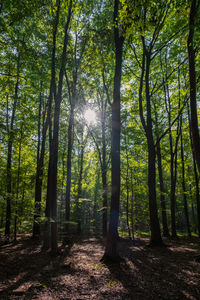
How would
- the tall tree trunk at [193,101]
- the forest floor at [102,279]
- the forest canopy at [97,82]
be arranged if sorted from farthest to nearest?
the forest canopy at [97,82], the tall tree trunk at [193,101], the forest floor at [102,279]

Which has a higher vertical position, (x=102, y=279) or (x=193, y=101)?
(x=193, y=101)

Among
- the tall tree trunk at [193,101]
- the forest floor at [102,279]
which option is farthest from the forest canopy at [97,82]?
the forest floor at [102,279]

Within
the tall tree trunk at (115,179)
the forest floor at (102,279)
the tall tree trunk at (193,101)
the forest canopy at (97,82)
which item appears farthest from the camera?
the forest canopy at (97,82)

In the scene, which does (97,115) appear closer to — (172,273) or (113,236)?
(113,236)

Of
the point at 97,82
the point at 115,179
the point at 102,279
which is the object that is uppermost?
the point at 97,82

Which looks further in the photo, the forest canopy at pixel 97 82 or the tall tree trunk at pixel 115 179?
the forest canopy at pixel 97 82

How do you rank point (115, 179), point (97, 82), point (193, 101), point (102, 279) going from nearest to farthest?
1. point (102, 279)
2. point (193, 101)
3. point (115, 179)
4. point (97, 82)

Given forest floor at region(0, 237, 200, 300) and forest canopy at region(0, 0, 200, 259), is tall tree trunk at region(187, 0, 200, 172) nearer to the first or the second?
forest canopy at region(0, 0, 200, 259)

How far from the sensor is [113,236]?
579 cm

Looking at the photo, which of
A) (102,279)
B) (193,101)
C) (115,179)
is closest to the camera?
(102,279)

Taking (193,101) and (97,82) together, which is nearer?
(193,101)

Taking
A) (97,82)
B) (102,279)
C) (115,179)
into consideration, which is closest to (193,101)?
(115,179)

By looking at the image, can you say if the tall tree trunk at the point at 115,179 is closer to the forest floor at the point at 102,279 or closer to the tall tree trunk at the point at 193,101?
the forest floor at the point at 102,279

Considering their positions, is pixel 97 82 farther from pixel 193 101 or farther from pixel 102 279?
pixel 102 279
